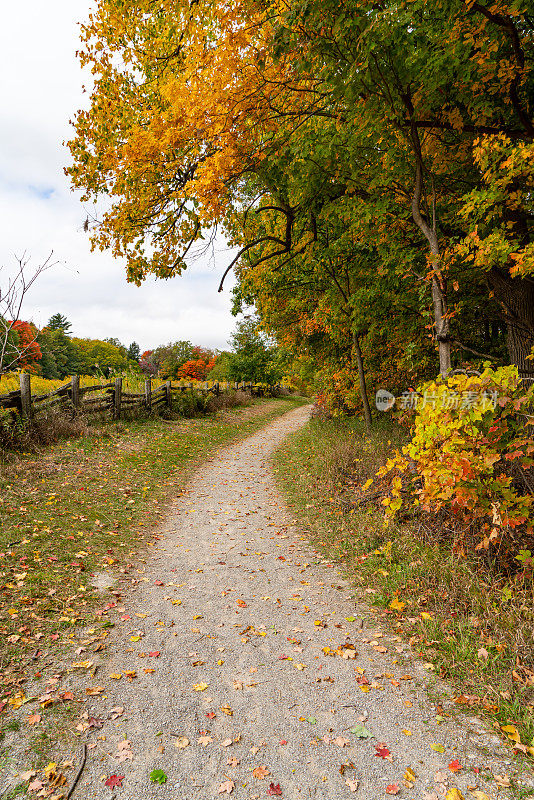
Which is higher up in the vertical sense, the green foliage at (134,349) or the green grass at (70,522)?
the green foliage at (134,349)

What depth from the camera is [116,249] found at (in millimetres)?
7004

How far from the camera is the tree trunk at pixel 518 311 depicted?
629 cm

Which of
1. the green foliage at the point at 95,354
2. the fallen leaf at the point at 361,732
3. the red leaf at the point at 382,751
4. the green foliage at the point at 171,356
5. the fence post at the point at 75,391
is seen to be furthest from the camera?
the green foliage at the point at 95,354

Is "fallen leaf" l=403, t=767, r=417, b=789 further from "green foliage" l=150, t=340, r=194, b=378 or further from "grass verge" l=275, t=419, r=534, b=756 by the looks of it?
"green foliage" l=150, t=340, r=194, b=378

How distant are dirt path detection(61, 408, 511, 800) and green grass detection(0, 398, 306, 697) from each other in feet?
1.79

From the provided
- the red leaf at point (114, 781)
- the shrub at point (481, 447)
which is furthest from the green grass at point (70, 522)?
the shrub at point (481, 447)

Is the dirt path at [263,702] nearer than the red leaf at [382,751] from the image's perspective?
Yes

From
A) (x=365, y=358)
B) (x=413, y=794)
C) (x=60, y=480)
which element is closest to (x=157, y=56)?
(x=60, y=480)

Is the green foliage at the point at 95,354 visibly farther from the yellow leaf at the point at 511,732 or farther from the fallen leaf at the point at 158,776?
the yellow leaf at the point at 511,732

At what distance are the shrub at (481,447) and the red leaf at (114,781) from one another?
3267 millimetres

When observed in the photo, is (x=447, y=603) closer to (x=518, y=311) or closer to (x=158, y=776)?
(x=158, y=776)

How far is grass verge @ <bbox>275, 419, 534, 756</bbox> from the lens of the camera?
3002 mm

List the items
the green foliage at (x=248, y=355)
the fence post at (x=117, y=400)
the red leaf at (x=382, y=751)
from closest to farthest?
the red leaf at (x=382, y=751)
the fence post at (x=117, y=400)
the green foliage at (x=248, y=355)

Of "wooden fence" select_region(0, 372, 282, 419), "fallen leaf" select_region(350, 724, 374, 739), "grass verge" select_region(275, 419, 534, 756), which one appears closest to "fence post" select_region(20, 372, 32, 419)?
"wooden fence" select_region(0, 372, 282, 419)
